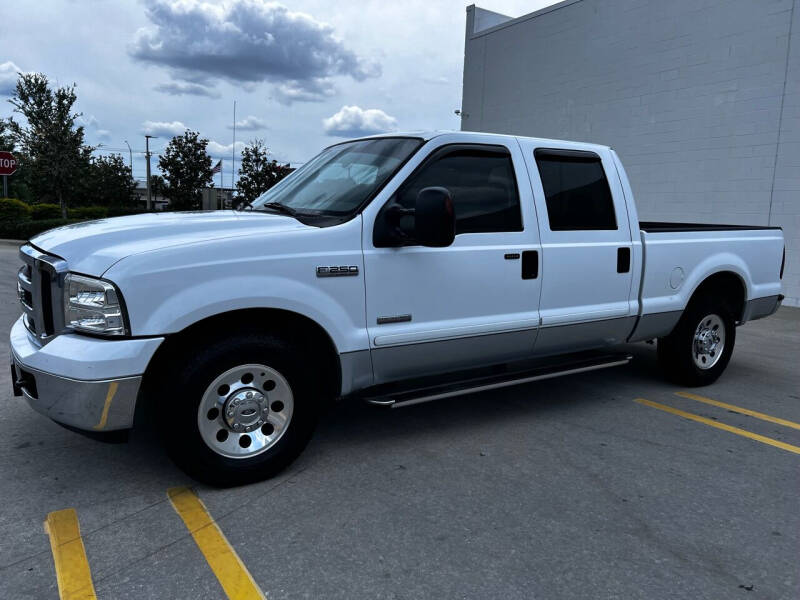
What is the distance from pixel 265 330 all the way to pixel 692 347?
12.8 ft

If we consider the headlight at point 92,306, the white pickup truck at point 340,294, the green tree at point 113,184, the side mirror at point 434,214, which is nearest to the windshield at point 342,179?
the white pickup truck at point 340,294

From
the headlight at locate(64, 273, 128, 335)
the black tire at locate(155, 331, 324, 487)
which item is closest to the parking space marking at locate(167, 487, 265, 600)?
the black tire at locate(155, 331, 324, 487)

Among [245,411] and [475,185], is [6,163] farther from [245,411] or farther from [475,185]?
[245,411]

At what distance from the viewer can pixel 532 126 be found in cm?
1698

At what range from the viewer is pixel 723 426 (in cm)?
455

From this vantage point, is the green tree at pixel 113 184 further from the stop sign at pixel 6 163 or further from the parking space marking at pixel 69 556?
the parking space marking at pixel 69 556

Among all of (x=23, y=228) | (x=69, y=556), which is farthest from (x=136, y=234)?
(x=23, y=228)

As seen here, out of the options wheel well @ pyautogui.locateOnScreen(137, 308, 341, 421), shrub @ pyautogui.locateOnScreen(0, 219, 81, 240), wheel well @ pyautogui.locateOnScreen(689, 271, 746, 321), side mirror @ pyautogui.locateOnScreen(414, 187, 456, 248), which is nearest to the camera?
wheel well @ pyautogui.locateOnScreen(137, 308, 341, 421)

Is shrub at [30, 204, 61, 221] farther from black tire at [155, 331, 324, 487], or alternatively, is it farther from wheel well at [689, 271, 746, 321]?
wheel well at [689, 271, 746, 321]

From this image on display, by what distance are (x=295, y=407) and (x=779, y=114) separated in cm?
1160

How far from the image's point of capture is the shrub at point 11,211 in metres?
25.9

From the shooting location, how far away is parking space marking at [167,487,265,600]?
246cm

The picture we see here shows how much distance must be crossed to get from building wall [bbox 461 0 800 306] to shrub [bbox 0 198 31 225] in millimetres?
21558

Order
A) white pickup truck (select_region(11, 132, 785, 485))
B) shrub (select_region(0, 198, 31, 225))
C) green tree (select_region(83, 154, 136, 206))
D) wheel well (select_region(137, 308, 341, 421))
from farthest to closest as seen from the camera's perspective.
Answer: green tree (select_region(83, 154, 136, 206)) → shrub (select_region(0, 198, 31, 225)) → wheel well (select_region(137, 308, 341, 421)) → white pickup truck (select_region(11, 132, 785, 485))
